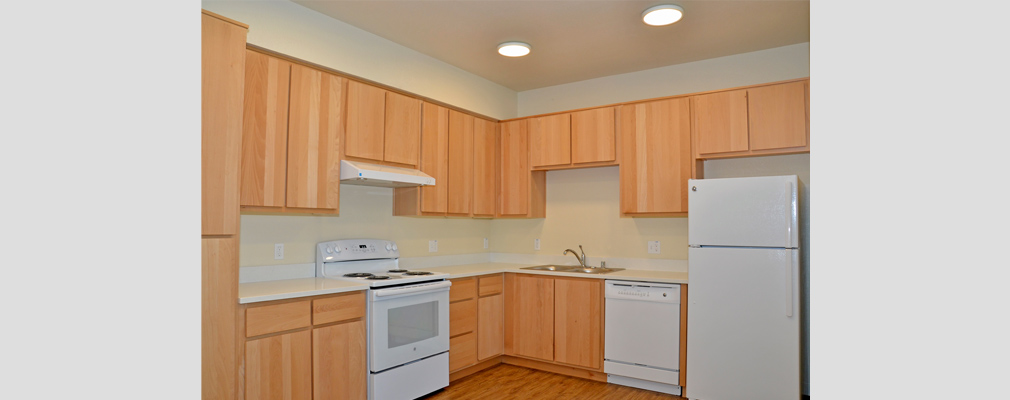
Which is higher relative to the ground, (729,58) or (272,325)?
(729,58)

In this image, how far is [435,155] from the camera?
3.96 meters

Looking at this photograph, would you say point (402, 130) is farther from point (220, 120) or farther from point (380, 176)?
point (220, 120)

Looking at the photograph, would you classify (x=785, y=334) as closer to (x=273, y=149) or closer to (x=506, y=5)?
(x=506, y=5)

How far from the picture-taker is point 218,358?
7.48 feet

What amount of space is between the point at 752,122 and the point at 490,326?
2.35 metres

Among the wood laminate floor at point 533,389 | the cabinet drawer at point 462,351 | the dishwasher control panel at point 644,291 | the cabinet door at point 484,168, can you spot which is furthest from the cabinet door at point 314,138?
the dishwasher control panel at point 644,291

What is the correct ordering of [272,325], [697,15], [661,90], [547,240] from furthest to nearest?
1. [547,240]
2. [661,90]
3. [697,15]
4. [272,325]

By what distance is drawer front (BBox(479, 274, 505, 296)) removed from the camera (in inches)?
157

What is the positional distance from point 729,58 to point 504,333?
2.70m

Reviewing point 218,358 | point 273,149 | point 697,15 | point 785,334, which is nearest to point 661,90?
point 697,15

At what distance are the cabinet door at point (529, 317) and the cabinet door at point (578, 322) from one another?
60mm

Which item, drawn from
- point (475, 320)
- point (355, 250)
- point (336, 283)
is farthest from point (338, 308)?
point (475, 320)

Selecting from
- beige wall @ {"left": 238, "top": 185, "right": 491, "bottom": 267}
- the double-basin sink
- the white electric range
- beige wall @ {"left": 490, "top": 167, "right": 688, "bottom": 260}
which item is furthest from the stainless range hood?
beige wall @ {"left": 490, "top": 167, "right": 688, "bottom": 260}

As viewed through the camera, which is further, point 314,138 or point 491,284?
point 491,284
